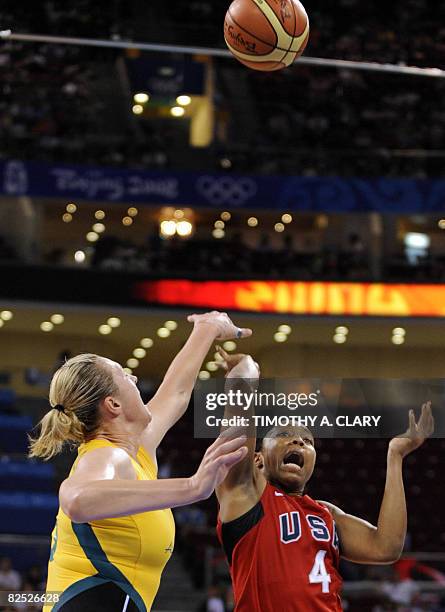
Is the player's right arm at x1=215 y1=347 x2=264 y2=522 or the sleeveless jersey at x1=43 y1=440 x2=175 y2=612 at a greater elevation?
the player's right arm at x1=215 y1=347 x2=264 y2=522

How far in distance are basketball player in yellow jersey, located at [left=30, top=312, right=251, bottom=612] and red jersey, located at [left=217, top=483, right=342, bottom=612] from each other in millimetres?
755

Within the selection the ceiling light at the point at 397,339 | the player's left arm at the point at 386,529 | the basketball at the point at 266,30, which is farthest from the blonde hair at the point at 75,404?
the ceiling light at the point at 397,339

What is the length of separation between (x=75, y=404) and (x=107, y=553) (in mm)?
506

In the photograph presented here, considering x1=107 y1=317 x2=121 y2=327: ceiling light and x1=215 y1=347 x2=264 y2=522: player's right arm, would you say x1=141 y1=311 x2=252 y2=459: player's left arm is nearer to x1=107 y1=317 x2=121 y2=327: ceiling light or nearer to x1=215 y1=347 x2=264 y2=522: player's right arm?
x1=215 y1=347 x2=264 y2=522: player's right arm

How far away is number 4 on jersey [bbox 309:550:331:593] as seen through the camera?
14.3 ft

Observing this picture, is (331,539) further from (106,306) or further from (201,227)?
(201,227)

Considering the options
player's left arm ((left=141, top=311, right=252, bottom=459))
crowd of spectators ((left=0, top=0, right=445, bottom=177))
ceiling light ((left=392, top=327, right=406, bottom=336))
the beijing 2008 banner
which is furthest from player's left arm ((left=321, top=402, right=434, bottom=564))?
ceiling light ((left=392, top=327, right=406, bottom=336))

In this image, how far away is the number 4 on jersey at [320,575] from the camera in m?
4.36

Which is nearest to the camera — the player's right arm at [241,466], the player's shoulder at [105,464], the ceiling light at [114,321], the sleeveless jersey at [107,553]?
the player's shoulder at [105,464]

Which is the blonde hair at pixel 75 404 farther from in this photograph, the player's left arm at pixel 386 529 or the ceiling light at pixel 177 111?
the ceiling light at pixel 177 111

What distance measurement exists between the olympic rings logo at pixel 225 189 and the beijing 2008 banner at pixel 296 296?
1.86m

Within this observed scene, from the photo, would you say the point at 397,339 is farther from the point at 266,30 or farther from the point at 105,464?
the point at 105,464

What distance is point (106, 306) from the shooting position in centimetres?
2206

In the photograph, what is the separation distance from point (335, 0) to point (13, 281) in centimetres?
1159
